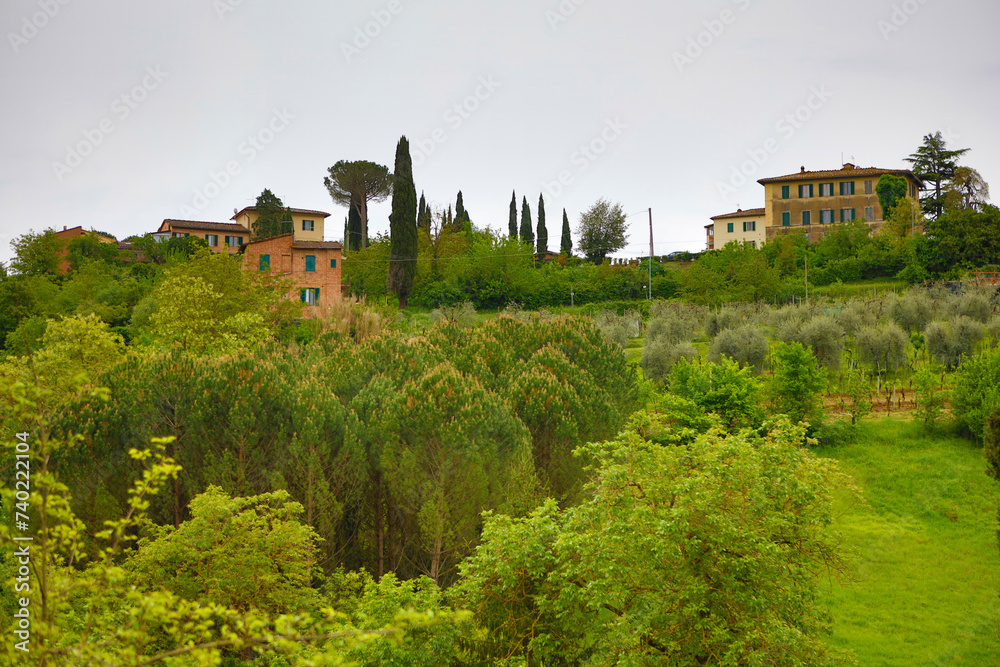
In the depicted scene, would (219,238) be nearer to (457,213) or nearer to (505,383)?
(457,213)

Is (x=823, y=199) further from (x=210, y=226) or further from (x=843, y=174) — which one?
(x=210, y=226)

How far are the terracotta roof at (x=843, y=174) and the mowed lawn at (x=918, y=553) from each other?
48808 millimetres

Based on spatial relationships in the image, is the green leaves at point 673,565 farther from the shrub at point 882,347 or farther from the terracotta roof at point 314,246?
the terracotta roof at point 314,246

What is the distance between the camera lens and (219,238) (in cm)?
7044

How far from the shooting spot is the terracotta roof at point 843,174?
64.7 metres

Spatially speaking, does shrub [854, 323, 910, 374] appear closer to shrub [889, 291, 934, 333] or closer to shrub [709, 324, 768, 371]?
shrub [709, 324, 768, 371]

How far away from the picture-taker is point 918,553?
17.1 meters

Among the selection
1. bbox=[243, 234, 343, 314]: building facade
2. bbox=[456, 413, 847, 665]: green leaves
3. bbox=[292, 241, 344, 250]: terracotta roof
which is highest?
bbox=[292, 241, 344, 250]: terracotta roof

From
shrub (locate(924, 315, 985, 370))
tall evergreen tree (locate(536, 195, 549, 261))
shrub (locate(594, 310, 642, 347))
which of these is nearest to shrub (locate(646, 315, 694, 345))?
shrub (locate(594, 310, 642, 347))

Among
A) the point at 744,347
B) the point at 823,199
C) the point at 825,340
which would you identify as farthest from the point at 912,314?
the point at 823,199

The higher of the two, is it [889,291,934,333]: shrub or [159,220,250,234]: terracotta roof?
[159,220,250,234]: terracotta roof

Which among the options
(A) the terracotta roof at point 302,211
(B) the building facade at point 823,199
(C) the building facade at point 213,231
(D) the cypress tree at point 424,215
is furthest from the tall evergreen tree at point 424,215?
(B) the building facade at point 823,199

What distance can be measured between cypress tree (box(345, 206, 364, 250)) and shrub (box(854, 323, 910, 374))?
52.8 m

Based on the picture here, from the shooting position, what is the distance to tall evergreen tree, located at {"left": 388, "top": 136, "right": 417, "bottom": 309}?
51938mm
